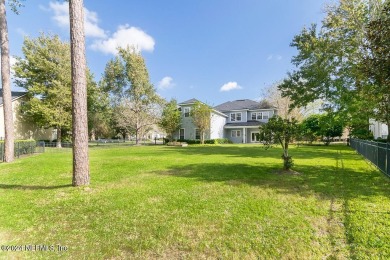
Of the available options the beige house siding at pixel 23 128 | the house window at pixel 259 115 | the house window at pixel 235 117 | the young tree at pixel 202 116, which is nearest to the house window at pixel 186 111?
the young tree at pixel 202 116

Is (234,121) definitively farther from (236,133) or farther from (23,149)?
(23,149)

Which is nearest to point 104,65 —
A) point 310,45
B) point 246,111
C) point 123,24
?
point 123,24

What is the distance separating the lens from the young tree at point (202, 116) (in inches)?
1234

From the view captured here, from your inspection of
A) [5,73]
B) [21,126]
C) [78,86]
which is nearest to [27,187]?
[78,86]

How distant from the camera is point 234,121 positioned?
3831cm

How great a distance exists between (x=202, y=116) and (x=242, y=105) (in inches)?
442

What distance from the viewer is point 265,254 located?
9.82ft

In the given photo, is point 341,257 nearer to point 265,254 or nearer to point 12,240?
point 265,254

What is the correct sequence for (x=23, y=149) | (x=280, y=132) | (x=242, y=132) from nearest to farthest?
(x=280, y=132) < (x=23, y=149) < (x=242, y=132)

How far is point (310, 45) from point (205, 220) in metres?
19.2

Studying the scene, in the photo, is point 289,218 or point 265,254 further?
point 289,218

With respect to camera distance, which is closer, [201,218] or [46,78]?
[201,218]

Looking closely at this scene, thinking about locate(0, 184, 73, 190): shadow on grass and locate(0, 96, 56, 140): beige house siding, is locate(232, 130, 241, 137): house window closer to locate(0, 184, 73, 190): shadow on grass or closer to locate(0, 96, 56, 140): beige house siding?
locate(0, 96, 56, 140): beige house siding

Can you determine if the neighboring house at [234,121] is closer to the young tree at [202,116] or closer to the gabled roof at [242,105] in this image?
the gabled roof at [242,105]
